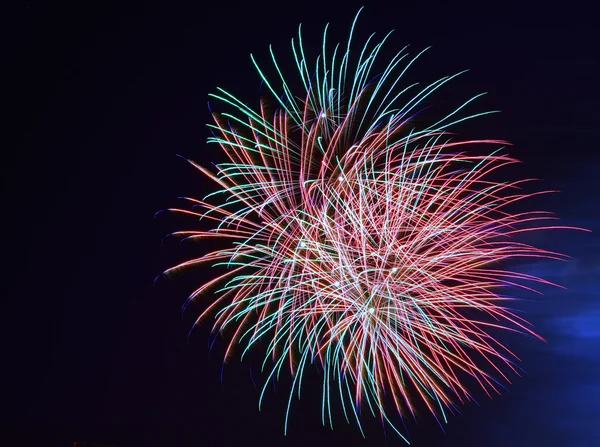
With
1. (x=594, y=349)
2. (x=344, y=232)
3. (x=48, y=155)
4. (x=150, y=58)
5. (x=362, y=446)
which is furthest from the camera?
(x=48, y=155)

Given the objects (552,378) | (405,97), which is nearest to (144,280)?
(405,97)

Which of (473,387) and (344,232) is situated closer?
(344,232)

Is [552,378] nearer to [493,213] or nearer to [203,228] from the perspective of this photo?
[493,213]

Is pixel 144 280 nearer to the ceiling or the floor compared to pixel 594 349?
nearer to the ceiling

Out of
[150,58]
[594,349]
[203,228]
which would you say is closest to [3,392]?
[203,228]

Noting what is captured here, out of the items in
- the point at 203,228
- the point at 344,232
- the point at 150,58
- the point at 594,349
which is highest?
the point at 150,58

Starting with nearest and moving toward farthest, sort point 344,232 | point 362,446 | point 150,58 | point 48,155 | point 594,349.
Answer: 1. point 344,232
2. point 594,349
3. point 362,446
4. point 150,58
5. point 48,155
